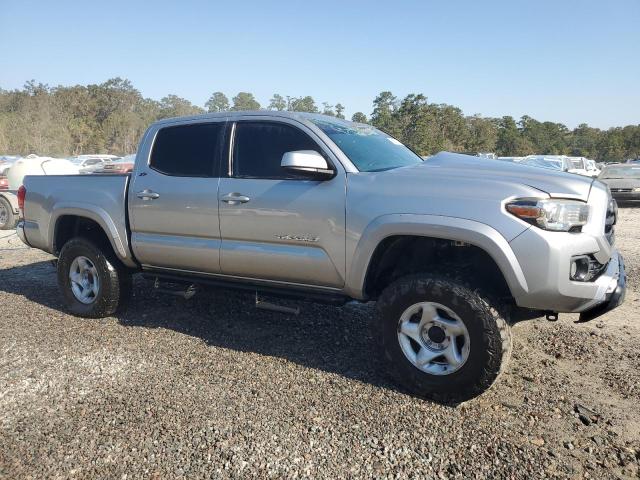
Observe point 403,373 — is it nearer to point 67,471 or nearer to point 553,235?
point 553,235

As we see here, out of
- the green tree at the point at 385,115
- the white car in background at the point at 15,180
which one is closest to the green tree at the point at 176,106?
the green tree at the point at 385,115

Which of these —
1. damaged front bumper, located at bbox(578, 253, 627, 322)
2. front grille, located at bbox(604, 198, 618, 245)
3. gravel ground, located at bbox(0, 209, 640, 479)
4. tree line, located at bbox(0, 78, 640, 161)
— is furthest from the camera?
tree line, located at bbox(0, 78, 640, 161)

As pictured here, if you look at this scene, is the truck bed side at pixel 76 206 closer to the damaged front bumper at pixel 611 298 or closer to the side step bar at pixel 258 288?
the side step bar at pixel 258 288

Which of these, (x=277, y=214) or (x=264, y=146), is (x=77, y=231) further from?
(x=277, y=214)

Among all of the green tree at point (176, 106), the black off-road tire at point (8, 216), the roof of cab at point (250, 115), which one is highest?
the green tree at point (176, 106)

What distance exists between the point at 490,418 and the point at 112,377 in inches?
103

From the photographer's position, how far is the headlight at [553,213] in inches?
110

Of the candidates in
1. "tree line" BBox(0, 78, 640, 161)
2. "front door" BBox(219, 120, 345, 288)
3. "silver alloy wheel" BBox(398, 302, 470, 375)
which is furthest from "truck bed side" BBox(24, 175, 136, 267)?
"tree line" BBox(0, 78, 640, 161)

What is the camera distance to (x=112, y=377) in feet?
11.5

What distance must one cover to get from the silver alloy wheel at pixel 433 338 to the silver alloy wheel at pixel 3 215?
11347 mm

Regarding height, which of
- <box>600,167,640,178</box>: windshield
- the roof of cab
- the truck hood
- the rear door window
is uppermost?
the roof of cab

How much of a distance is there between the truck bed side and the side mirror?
1985mm

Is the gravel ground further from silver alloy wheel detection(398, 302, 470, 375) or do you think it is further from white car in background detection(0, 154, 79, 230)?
white car in background detection(0, 154, 79, 230)

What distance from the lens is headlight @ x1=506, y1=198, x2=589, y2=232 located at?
2791 mm
